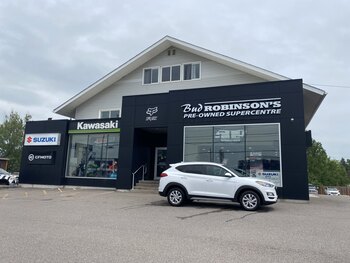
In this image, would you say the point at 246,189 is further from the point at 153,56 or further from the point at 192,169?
the point at 153,56

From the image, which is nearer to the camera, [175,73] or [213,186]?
[213,186]

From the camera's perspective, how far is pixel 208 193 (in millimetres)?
11742

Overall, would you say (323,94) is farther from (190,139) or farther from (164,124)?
(164,124)

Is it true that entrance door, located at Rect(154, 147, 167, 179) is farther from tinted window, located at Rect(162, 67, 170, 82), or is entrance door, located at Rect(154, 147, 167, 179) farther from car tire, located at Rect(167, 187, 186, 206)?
car tire, located at Rect(167, 187, 186, 206)

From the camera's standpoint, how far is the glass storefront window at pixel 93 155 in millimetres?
20203

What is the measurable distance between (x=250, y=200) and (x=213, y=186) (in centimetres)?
139

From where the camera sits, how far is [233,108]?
1683cm

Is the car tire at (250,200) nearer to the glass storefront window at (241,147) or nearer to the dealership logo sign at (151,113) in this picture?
the glass storefront window at (241,147)

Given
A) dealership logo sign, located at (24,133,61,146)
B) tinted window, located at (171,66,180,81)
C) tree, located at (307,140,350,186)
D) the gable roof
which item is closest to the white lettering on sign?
dealership logo sign, located at (24,133,61,146)

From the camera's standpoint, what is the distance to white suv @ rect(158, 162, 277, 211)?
11188mm

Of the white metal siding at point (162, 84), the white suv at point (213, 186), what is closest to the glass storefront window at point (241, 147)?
the white suv at point (213, 186)

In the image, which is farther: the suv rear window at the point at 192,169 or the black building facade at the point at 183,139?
the black building facade at the point at 183,139

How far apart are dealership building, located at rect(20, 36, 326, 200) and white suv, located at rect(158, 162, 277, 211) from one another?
2693 mm

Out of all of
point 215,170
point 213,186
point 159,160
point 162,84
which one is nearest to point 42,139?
point 159,160
